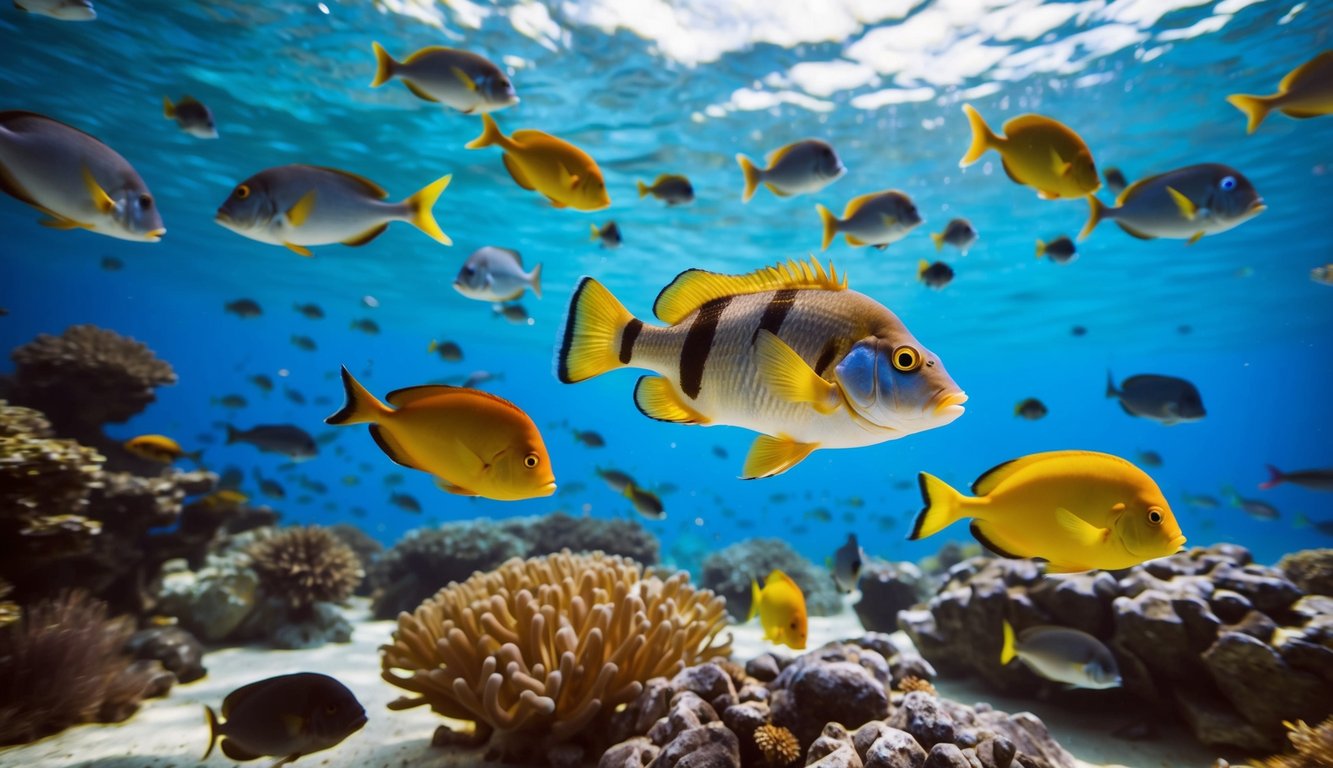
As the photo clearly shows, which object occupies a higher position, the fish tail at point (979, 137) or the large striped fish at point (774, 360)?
the fish tail at point (979, 137)

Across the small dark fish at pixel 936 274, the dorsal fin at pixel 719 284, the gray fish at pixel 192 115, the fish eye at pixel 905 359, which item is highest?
the small dark fish at pixel 936 274

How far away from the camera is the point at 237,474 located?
1014 cm

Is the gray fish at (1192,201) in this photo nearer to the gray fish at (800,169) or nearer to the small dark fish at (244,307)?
the gray fish at (800,169)

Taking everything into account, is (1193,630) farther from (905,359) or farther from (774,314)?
(774,314)

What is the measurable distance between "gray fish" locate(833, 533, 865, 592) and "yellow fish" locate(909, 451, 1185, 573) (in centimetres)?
367

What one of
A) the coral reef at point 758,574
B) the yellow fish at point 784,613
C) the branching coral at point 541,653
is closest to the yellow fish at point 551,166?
the branching coral at point 541,653

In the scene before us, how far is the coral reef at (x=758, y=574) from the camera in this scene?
1080cm

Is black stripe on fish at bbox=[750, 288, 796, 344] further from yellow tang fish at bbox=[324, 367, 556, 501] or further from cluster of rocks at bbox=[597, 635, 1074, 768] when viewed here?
cluster of rocks at bbox=[597, 635, 1074, 768]

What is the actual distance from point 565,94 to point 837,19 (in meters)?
6.24

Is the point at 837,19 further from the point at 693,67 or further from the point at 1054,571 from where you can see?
the point at 1054,571

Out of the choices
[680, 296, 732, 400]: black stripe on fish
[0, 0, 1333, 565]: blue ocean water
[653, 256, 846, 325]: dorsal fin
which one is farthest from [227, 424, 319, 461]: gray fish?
[680, 296, 732, 400]: black stripe on fish

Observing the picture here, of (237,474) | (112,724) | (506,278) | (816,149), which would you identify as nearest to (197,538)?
(112,724)

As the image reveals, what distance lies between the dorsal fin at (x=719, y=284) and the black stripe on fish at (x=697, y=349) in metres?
0.12

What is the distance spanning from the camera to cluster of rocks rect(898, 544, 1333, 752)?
12.2 ft
